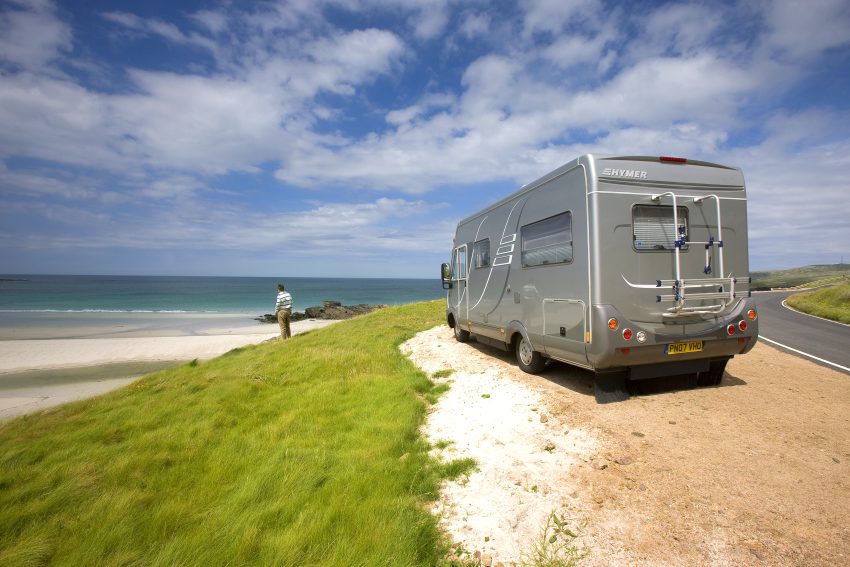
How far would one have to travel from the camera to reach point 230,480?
14.0 ft

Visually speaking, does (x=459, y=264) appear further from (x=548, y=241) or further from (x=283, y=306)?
(x=283, y=306)

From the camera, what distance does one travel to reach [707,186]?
19.7ft

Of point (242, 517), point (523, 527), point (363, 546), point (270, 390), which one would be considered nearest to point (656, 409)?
point (523, 527)

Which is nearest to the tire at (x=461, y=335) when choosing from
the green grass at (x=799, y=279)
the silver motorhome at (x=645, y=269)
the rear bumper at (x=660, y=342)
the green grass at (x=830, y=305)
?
the silver motorhome at (x=645, y=269)

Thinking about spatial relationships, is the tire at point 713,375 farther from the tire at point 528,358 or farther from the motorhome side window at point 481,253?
the motorhome side window at point 481,253

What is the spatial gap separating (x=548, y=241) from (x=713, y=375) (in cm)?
335

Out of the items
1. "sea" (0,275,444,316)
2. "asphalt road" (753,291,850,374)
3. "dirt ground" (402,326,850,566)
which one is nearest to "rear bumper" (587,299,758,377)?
"dirt ground" (402,326,850,566)

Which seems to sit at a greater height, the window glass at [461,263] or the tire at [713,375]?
the window glass at [461,263]

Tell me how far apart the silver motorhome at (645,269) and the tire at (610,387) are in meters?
0.01

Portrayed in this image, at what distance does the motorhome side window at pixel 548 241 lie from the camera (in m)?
6.22

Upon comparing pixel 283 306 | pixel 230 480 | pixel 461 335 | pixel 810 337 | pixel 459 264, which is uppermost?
pixel 459 264

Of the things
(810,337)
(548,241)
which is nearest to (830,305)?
(810,337)

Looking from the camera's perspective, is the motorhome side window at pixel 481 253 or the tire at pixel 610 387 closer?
the tire at pixel 610 387

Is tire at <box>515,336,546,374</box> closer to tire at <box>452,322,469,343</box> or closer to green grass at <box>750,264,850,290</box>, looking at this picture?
green grass at <box>750,264,850,290</box>
